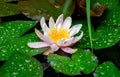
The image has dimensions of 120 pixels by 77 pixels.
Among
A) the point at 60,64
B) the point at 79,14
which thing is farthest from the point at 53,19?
the point at 60,64

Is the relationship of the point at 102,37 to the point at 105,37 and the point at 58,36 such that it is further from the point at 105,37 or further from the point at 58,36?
the point at 58,36

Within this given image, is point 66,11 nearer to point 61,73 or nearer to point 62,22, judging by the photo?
point 62,22

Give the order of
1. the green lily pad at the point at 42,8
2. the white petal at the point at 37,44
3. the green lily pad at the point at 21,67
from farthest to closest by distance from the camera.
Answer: the green lily pad at the point at 42,8 < the white petal at the point at 37,44 < the green lily pad at the point at 21,67

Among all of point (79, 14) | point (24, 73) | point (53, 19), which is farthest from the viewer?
point (79, 14)

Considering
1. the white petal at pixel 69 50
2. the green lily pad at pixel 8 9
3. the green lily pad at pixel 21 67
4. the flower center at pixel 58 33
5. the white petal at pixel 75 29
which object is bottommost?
the green lily pad at pixel 21 67

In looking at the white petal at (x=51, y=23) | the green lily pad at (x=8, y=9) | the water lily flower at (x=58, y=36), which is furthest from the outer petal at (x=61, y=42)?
the green lily pad at (x=8, y=9)

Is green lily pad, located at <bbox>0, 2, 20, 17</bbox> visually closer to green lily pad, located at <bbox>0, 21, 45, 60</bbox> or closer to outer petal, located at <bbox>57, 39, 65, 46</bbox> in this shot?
green lily pad, located at <bbox>0, 21, 45, 60</bbox>

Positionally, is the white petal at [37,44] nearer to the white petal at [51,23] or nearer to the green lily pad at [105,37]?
the white petal at [51,23]
